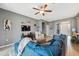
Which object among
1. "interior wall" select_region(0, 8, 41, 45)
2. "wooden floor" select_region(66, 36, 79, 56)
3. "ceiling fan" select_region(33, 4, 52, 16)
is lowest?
"wooden floor" select_region(66, 36, 79, 56)

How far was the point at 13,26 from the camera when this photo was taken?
226cm

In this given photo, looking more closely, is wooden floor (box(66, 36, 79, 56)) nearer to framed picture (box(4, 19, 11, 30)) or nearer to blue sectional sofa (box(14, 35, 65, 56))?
blue sectional sofa (box(14, 35, 65, 56))

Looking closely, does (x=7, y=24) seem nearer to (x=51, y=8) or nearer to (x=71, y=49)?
(x=51, y=8)

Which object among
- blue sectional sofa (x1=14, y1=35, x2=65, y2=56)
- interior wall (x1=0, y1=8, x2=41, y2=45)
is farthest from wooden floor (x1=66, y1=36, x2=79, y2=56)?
interior wall (x1=0, y1=8, x2=41, y2=45)

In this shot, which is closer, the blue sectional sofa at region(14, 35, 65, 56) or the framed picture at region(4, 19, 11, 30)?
the blue sectional sofa at region(14, 35, 65, 56)

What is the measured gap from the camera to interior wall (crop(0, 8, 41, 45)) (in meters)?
2.20

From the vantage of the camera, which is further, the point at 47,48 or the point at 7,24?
the point at 7,24

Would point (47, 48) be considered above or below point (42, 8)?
below

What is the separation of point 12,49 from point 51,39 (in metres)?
0.75

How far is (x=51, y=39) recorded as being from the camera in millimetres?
2236

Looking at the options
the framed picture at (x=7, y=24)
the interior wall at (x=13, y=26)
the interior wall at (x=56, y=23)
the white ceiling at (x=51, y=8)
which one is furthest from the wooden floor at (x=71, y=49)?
the framed picture at (x=7, y=24)

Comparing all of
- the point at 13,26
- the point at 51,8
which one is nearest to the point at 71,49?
the point at 51,8

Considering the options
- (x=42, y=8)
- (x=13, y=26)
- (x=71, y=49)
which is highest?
(x=42, y=8)

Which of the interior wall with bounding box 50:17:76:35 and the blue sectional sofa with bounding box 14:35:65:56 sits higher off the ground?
the interior wall with bounding box 50:17:76:35
